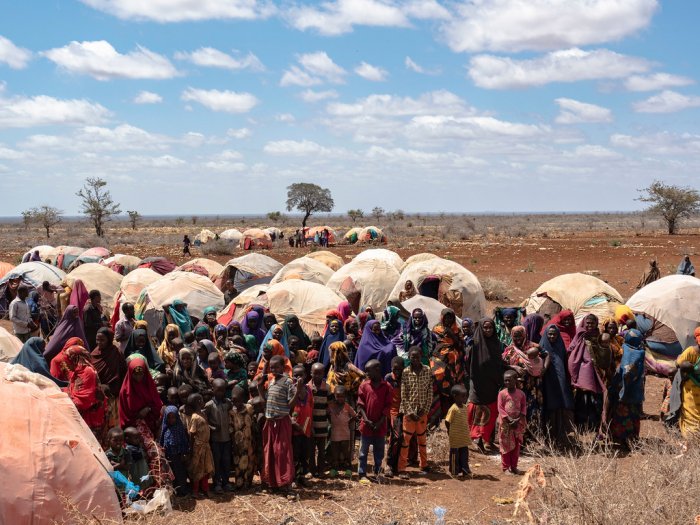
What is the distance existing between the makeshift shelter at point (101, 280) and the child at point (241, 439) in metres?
9.48

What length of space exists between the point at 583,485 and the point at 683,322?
716 centimetres

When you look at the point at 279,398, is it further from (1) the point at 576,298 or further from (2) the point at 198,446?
(1) the point at 576,298

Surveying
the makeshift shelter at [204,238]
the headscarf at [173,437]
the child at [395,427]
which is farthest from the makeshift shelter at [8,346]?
the makeshift shelter at [204,238]

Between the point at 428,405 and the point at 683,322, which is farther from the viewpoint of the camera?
the point at 683,322

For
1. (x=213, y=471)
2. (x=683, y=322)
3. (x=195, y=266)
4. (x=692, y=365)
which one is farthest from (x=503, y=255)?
(x=213, y=471)

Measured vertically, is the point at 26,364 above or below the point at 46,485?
above

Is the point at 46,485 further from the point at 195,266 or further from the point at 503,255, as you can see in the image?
the point at 503,255

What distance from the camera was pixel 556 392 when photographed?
7.45 m

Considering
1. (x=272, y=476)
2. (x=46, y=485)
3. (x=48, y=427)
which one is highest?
(x=48, y=427)

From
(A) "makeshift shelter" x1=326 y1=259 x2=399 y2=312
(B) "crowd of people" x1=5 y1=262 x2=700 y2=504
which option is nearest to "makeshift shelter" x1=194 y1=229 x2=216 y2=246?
(A) "makeshift shelter" x1=326 y1=259 x2=399 y2=312

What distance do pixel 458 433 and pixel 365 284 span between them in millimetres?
7344

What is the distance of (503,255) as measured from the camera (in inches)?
1230

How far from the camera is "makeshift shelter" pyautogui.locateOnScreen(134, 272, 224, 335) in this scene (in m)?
12.2

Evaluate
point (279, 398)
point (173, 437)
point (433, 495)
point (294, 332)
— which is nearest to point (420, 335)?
point (294, 332)
